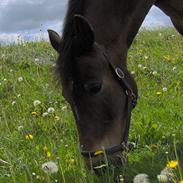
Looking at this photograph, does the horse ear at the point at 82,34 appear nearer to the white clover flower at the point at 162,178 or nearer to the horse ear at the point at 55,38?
the horse ear at the point at 55,38

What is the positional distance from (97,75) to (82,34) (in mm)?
429

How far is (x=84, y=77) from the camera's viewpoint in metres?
5.09

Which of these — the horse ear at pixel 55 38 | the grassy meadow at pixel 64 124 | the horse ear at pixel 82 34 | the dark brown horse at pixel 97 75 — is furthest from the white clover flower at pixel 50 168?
the horse ear at pixel 55 38

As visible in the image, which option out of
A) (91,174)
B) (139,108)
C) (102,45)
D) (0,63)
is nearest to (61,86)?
(102,45)

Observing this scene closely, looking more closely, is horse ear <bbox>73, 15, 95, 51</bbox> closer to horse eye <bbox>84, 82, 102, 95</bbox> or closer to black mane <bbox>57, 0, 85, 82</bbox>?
black mane <bbox>57, 0, 85, 82</bbox>

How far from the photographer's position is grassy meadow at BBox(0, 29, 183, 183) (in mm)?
4828

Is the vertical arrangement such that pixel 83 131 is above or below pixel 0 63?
above

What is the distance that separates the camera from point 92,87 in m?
5.06

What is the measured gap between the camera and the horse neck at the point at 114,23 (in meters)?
5.57

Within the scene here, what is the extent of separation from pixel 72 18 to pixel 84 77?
2.00 ft

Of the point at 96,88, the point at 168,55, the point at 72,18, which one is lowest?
the point at 168,55

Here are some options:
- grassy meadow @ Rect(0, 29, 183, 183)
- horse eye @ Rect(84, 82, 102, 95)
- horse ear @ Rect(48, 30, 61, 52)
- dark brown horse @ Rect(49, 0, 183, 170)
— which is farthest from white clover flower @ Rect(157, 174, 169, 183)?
horse ear @ Rect(48, 30, 61, 52)

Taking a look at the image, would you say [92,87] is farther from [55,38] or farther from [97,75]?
[55,38]

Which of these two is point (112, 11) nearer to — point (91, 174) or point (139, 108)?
point (91, 174)
